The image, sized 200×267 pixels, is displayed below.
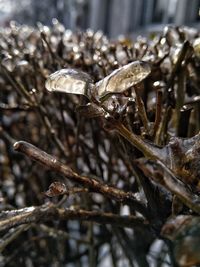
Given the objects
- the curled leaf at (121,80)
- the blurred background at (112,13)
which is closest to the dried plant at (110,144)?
the curled leaf at (121,80)

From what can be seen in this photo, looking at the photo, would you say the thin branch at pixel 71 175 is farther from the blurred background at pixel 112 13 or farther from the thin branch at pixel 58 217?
the blurred background at pixel 112 13

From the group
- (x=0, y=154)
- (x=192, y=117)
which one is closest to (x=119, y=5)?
(x=0, y=154)

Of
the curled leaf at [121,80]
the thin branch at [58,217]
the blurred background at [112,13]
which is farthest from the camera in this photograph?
the blurred background at [112,13]

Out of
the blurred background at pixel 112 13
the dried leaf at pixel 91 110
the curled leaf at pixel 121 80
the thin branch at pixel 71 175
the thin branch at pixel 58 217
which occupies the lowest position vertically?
the thin branch at pixel 58 217

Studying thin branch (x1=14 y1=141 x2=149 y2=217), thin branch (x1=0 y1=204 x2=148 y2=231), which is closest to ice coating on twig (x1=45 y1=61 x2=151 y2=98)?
thin branch (x1=14 y1=141 x2=149 y2=217)

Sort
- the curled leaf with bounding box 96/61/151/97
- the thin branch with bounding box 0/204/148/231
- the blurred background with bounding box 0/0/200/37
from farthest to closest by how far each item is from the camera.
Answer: the blurred background with bounding box 0/0/200/37, the thin branch with bounding box 0/204/148/231, the curled leaf with bounding box 96/61/151/97

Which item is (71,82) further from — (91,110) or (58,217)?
(58,217)

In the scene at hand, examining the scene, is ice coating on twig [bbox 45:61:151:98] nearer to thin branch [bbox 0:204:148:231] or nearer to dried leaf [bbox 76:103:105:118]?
dried leaf [bbox 76:103:105:118]
